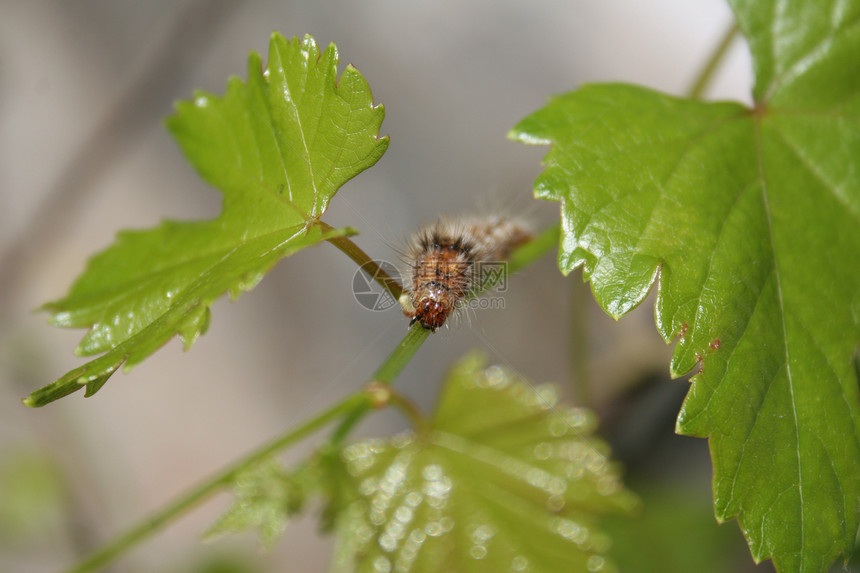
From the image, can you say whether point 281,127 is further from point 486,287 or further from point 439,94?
point 439,94

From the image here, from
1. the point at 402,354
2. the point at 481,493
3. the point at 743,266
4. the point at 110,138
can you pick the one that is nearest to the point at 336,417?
the point at 402,354

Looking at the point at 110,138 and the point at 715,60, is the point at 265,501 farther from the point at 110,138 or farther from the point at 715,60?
the point at 110,138

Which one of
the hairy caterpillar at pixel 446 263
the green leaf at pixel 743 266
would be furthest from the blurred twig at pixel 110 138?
the green leaf at pixel 743 266

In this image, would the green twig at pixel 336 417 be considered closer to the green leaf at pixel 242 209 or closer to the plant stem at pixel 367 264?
the plant stem at pixel 367 264

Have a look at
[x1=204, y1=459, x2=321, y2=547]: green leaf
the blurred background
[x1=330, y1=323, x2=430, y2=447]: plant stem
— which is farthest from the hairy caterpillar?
the blurred background

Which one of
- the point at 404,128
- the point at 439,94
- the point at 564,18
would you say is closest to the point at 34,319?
the point at 404,128

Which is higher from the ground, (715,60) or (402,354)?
(715,60)
